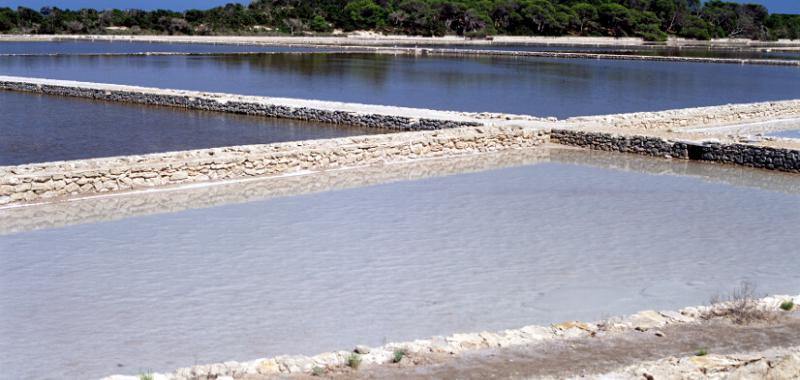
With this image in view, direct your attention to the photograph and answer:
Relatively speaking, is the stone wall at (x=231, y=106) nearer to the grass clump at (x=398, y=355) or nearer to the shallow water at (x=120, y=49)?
A: the grass clump at (x=398, y=355)

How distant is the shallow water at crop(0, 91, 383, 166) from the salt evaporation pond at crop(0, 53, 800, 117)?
4493 millimetres

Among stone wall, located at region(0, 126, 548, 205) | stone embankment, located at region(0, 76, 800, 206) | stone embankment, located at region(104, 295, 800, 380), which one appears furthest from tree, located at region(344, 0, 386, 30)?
stone embankment, located at region(104, 295, 800, 380)

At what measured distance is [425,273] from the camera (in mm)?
6941

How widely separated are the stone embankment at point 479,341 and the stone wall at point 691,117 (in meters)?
9.66

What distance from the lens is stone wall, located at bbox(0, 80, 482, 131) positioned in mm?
15602

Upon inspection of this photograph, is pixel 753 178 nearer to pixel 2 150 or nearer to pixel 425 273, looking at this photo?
pixel 425 273

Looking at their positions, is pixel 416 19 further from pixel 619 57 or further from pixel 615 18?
pixel 619 57

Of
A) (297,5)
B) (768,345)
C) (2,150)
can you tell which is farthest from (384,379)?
(297,5)

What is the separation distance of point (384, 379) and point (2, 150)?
1058 cm

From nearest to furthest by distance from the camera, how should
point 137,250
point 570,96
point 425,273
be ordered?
point 425,273
point 137,250
point 570,96

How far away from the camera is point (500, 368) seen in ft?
14.8

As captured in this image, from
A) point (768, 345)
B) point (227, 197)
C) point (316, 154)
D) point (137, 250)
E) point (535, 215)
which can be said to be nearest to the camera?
point (768, 345)

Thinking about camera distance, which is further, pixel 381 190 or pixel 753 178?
pixel 753 178

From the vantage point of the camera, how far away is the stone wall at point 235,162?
934 cm
